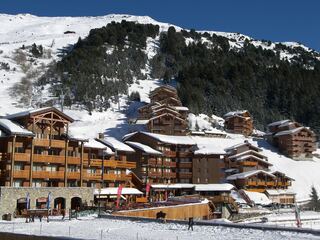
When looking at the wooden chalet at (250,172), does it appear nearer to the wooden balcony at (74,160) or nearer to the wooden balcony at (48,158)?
→ the wooden balcony at (74,160)

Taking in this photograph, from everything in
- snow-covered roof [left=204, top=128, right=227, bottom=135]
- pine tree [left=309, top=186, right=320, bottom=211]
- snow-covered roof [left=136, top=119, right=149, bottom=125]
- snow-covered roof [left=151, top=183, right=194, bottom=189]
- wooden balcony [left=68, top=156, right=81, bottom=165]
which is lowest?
pine tree [left=309, top=186, right=320, bottom=211]

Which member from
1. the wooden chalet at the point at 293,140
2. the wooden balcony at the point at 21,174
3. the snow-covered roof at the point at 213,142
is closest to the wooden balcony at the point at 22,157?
the wooden balcony at the point at 21,174

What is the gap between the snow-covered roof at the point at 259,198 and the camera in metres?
74.3

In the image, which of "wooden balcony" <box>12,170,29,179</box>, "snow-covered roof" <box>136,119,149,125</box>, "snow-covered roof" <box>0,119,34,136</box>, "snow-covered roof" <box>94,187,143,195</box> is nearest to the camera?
"snow-covered roof" <box>0,119,34,136</box>

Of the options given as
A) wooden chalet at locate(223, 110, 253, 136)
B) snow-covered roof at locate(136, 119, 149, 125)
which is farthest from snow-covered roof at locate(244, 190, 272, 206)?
wooden chalet at locate(223, 110, 253, 136)

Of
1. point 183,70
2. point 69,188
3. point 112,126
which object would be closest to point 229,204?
point 69,188

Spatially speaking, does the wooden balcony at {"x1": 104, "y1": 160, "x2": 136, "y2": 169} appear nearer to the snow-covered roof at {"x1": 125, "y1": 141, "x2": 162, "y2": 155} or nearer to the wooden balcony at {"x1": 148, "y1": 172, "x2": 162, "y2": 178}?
the snow-covered roof at {"x1": 125, "y1": 141, "x2": 162, "y2": 155}

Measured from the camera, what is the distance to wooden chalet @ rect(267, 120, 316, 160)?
4006 inches

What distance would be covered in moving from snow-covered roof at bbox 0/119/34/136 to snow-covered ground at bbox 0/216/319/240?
14.0 metres

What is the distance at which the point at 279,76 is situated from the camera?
144125mm

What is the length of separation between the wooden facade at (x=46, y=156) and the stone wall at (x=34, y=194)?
2305 millimetres

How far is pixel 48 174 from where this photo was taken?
181ft

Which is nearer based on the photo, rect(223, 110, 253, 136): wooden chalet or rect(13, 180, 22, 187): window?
rect(13, 180, 22, 187): window

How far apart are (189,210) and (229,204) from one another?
1177cm
